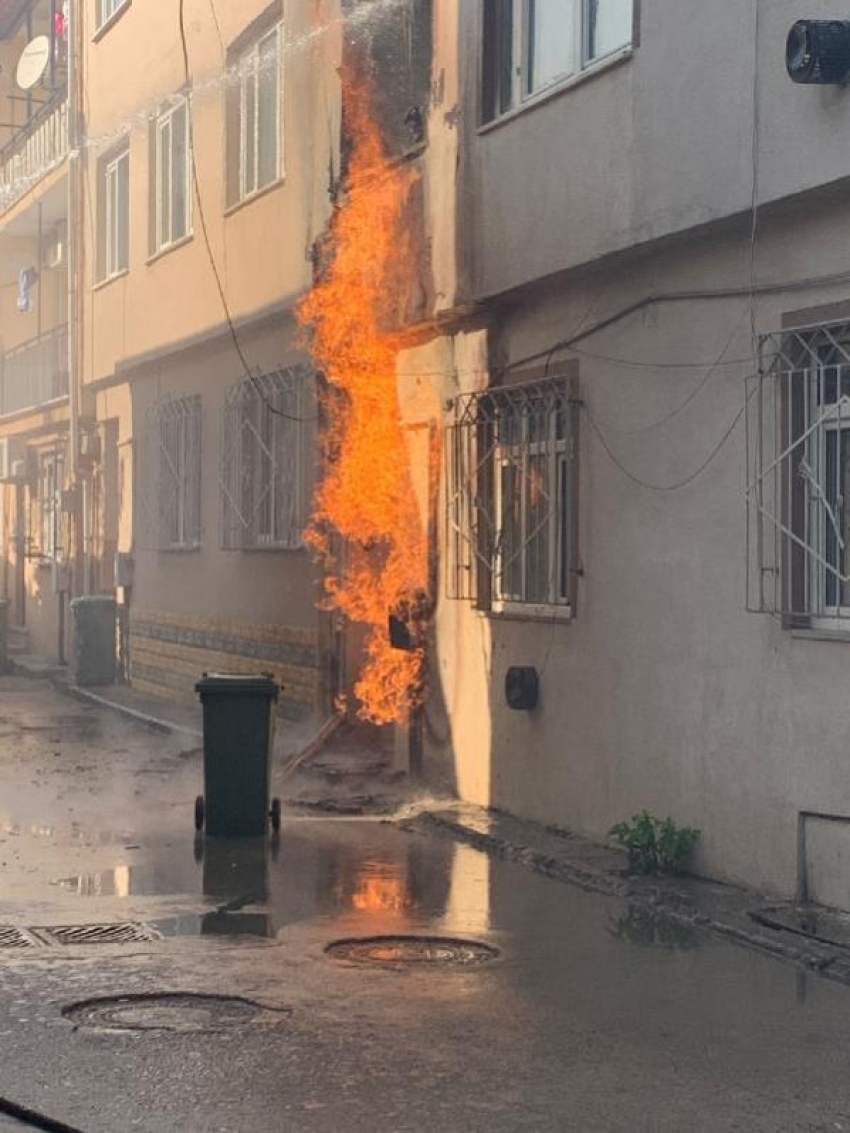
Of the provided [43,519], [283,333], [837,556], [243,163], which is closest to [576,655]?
[837,556]

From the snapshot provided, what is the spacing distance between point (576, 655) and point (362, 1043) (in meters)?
5.91

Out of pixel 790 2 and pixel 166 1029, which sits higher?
pixel 790 2

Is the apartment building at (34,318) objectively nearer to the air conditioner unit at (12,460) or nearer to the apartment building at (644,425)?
the air conditioner unit at (12,460)

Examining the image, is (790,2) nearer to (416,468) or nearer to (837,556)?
(837,556)

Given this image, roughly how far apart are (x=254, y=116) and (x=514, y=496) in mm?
8520

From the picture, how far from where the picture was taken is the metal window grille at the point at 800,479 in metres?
10.5

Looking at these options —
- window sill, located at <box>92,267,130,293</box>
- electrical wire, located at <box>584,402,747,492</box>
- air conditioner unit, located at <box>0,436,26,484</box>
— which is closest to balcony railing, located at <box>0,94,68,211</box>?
window sill, located at <box>92,267,130,293</box>

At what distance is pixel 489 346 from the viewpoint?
47.9 ft

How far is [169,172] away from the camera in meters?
25.1

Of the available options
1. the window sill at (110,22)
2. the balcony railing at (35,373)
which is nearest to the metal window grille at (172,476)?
the window sill at (110,22)

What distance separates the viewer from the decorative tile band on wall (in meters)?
19.5

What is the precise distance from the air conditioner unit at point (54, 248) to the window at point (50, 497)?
3231 mm

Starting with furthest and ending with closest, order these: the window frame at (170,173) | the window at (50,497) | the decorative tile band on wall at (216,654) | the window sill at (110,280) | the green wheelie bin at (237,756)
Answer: the window at (50,497), the window sill at (110,280), the window frame at (170,173), the decorative tile band on wall at (216,654), the green wheelie bin at (237,756)

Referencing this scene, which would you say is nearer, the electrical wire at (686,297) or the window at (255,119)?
the electrical wire at (686,297)
